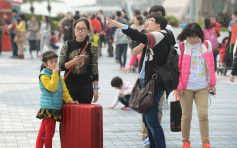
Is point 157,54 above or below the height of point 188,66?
above

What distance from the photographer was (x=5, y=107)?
30.4 ft

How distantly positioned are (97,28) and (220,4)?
3948 centimetres

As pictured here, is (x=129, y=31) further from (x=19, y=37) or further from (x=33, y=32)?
(x=33, y=32)

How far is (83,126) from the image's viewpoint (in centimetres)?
511

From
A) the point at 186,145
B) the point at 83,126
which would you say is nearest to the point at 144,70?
the point at 83,126

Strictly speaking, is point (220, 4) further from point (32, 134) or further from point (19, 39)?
point (32, 134)

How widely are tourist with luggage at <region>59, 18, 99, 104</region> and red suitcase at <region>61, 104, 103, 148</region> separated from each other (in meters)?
0.39

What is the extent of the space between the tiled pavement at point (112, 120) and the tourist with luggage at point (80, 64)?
1.04m

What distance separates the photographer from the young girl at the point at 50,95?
5.27m

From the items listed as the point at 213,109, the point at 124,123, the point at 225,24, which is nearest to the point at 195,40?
the point at 124,123

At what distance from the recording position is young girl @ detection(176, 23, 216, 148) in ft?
19.8

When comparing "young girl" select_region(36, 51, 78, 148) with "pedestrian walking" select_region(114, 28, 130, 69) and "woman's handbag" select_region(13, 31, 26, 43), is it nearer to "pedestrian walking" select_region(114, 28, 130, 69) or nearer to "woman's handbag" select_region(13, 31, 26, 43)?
"pedestrian walking" select_region(114, 28, 130, 69)

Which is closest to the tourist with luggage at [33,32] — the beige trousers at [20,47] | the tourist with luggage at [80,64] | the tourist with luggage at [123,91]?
the beige trousers at [20,47]

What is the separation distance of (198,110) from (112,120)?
7.68 feet
